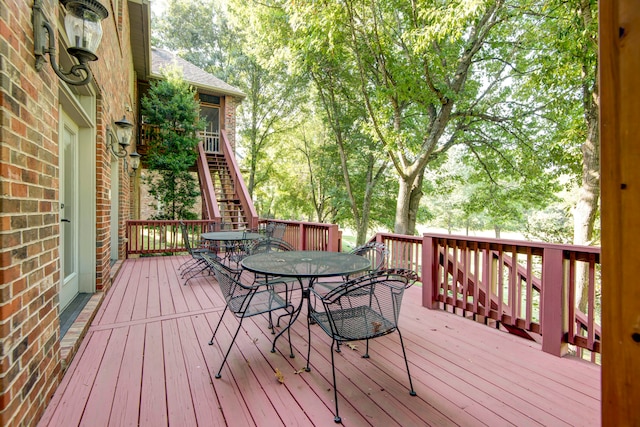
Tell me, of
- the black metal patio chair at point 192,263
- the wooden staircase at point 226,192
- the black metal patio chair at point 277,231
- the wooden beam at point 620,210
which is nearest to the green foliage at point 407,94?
the black metal patio chair at point 277,231

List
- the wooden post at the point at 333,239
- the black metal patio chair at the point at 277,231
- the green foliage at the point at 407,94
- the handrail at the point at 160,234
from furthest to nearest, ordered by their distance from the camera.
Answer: the handrail at the point at 160,234, the green foliage at the point at 407,94, the black metal patio chair at the point at 277,231, the wooden post at the point at 333,239

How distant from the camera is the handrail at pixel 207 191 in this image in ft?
24.1

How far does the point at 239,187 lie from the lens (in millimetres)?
8367

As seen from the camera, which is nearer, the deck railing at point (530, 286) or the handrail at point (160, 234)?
the deck railing at point (530, 286)

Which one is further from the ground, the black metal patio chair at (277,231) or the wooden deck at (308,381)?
the black metal patio chair at (277,231)

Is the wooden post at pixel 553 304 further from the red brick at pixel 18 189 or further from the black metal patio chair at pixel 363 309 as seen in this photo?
the red brick at pixel 18 189

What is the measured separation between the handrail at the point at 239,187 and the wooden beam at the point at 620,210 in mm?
6795

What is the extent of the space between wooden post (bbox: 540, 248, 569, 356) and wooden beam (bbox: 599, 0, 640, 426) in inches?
87.1

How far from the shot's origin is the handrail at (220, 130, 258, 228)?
7.35m

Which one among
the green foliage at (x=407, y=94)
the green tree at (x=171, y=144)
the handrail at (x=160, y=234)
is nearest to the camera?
the green foliage at (x=407, y=94)

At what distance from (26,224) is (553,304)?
3.62 metres

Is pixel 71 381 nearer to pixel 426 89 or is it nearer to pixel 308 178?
pixel 426 89

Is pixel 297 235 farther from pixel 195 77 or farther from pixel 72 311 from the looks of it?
pixel 195 77

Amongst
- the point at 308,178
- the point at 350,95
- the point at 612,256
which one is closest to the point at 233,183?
the point at 350,95
